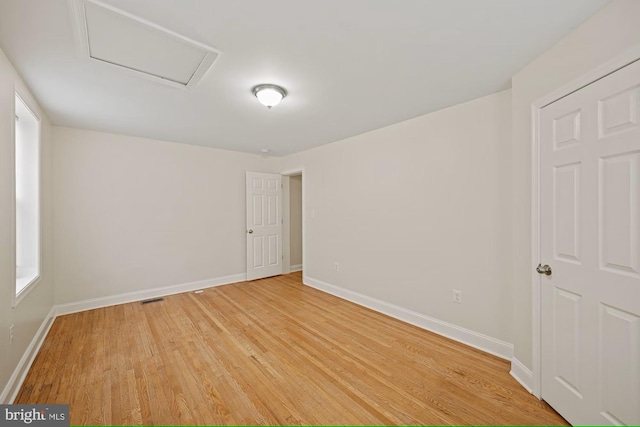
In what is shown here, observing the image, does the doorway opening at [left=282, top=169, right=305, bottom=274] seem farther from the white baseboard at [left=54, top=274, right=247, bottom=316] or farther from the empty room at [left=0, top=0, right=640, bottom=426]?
the empty room at [left=0, top=0, right=640, bottom=426]

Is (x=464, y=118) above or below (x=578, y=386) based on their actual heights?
above

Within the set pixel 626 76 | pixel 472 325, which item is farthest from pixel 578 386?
pixel 626 76

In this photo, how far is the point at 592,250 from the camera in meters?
1.50

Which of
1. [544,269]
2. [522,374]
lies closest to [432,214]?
[544,269]

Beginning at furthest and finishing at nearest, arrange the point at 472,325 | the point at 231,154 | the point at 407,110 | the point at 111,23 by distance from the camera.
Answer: the point at 231,154, the point at 407,110, the point at 472,325, the point at 111,23

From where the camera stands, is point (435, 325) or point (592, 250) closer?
point (592, 250)

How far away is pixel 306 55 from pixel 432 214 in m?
2.08

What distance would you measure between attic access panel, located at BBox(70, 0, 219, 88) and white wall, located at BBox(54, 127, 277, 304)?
2.32 metres

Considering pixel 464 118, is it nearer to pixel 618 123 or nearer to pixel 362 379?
pixel 618 123

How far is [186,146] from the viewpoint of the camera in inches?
171

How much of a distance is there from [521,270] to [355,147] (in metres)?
2.54

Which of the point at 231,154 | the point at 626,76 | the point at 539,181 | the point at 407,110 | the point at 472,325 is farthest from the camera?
the point at 231,154

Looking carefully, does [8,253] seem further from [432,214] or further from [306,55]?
[432,214]

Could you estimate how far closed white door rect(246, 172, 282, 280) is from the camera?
5.00 m
